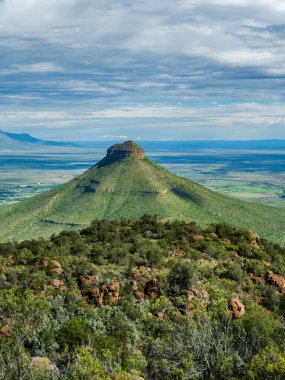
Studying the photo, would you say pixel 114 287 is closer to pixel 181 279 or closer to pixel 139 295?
pixel 139 295

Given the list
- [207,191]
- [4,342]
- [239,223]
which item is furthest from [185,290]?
[207,191]

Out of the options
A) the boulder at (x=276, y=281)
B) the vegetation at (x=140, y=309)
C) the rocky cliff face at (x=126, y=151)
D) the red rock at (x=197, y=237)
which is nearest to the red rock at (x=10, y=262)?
the vegetation at (x=140, y=309)

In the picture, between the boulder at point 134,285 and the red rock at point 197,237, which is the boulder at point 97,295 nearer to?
the boulder at point 134,285

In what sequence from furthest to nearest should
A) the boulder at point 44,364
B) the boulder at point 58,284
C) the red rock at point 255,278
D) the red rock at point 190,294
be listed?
the red rock at point 255,278 → the red rock at point 190,294 → the boulder at point 58,284 → the boulder at point 44,364

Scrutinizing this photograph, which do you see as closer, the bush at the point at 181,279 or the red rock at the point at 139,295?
the red rock at the point at 139,295

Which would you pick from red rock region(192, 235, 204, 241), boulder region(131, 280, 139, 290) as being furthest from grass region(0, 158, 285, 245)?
boulder region(131, 280, 139, 290)
